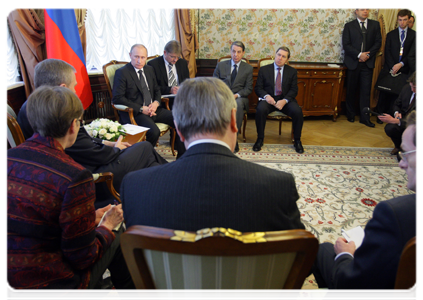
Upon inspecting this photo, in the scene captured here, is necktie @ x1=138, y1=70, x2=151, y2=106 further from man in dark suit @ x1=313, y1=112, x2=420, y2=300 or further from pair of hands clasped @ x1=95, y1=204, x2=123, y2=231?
man in dark suit @ x1=313, y1=112, x2=420, y2=300

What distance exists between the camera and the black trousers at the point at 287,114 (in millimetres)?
3941

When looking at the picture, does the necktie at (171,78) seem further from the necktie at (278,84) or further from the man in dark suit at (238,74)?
the necktie at (278,84)

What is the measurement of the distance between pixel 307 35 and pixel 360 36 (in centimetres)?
91

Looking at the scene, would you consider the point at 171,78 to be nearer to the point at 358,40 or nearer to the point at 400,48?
the point at 358,40

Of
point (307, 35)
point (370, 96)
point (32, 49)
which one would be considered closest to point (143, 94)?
point (32, 49)

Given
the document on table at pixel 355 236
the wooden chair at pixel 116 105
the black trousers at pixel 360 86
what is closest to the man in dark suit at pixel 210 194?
the document on table at pixel 355 236

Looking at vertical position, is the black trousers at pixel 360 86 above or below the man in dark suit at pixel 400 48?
below

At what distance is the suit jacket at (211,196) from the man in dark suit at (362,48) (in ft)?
16.3

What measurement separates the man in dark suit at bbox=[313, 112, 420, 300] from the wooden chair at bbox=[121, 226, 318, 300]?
0.91 ft

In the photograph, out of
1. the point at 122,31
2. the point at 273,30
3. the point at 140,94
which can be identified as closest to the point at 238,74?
the point at 140,94

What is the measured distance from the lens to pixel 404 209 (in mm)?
844

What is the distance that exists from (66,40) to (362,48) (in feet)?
15.4

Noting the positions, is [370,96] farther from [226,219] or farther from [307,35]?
[226,219]

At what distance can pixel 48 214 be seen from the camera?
1.02 m
